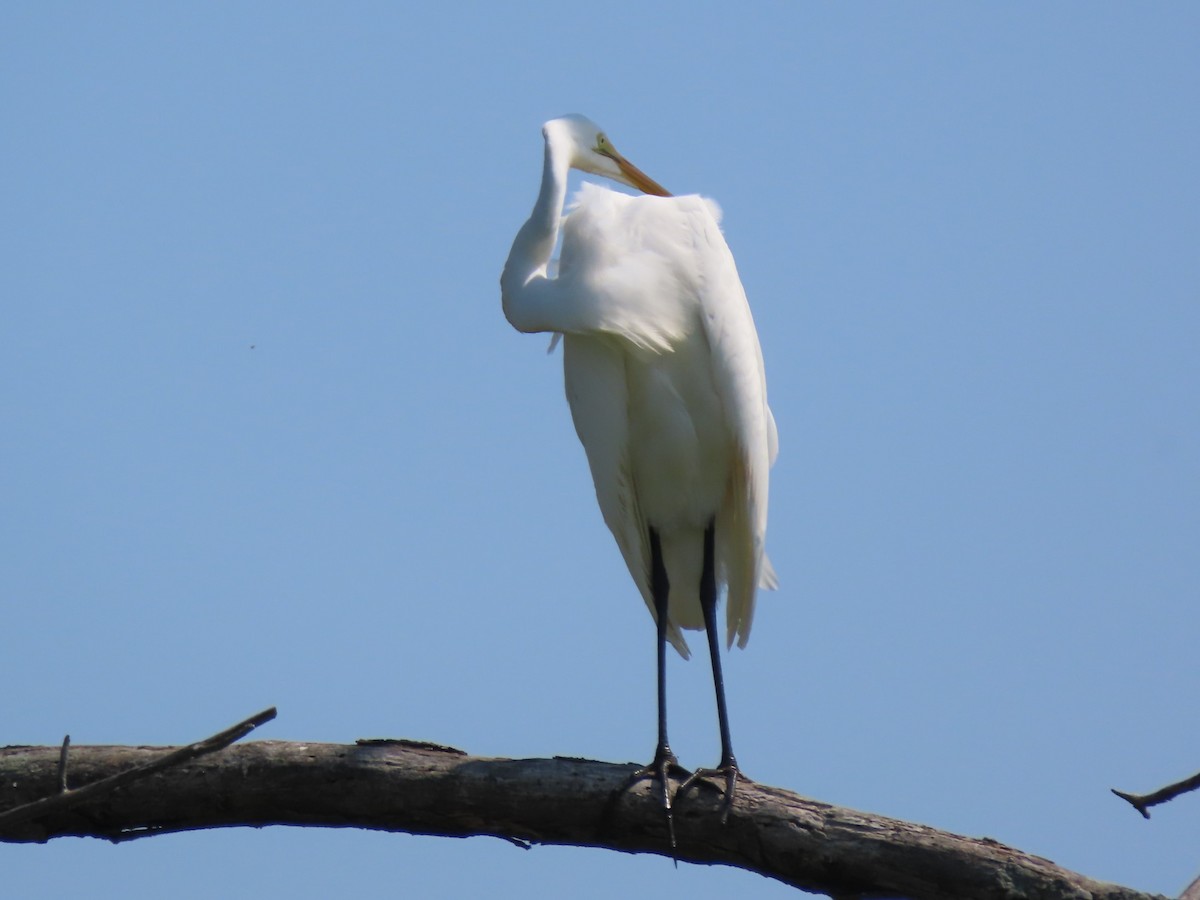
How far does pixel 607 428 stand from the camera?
16.6 ft

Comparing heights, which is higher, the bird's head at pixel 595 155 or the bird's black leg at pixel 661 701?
the bird's head at pixel 595 155

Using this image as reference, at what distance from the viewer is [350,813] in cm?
413

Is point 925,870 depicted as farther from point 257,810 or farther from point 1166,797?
point 257,810

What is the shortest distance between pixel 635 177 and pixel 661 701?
2219 mm

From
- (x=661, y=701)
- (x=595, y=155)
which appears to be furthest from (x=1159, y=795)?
(x=595, y=155)

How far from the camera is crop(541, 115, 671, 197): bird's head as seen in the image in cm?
561

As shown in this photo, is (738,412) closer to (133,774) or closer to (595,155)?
(595,155)

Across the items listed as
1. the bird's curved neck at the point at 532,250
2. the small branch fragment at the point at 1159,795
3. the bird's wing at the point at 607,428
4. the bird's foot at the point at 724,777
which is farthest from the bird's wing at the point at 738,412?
the small branch fragment at the point at 1159,795

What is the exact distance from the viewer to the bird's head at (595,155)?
5605mm

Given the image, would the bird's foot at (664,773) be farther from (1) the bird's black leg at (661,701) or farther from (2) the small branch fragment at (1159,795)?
(2) the small branch fragment at (1159,795)

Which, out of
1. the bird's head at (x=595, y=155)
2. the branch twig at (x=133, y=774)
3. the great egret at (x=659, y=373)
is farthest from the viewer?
the bird's head at (x=595, y=155)

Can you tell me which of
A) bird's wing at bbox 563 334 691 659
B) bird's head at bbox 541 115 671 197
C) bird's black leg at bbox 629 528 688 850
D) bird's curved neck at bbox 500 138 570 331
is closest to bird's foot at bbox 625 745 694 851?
bird's black leg at bbox 629 528 688 850

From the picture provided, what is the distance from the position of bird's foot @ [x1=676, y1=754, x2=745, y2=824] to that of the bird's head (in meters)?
2.45

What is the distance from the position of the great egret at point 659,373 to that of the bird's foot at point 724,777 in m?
0.28
